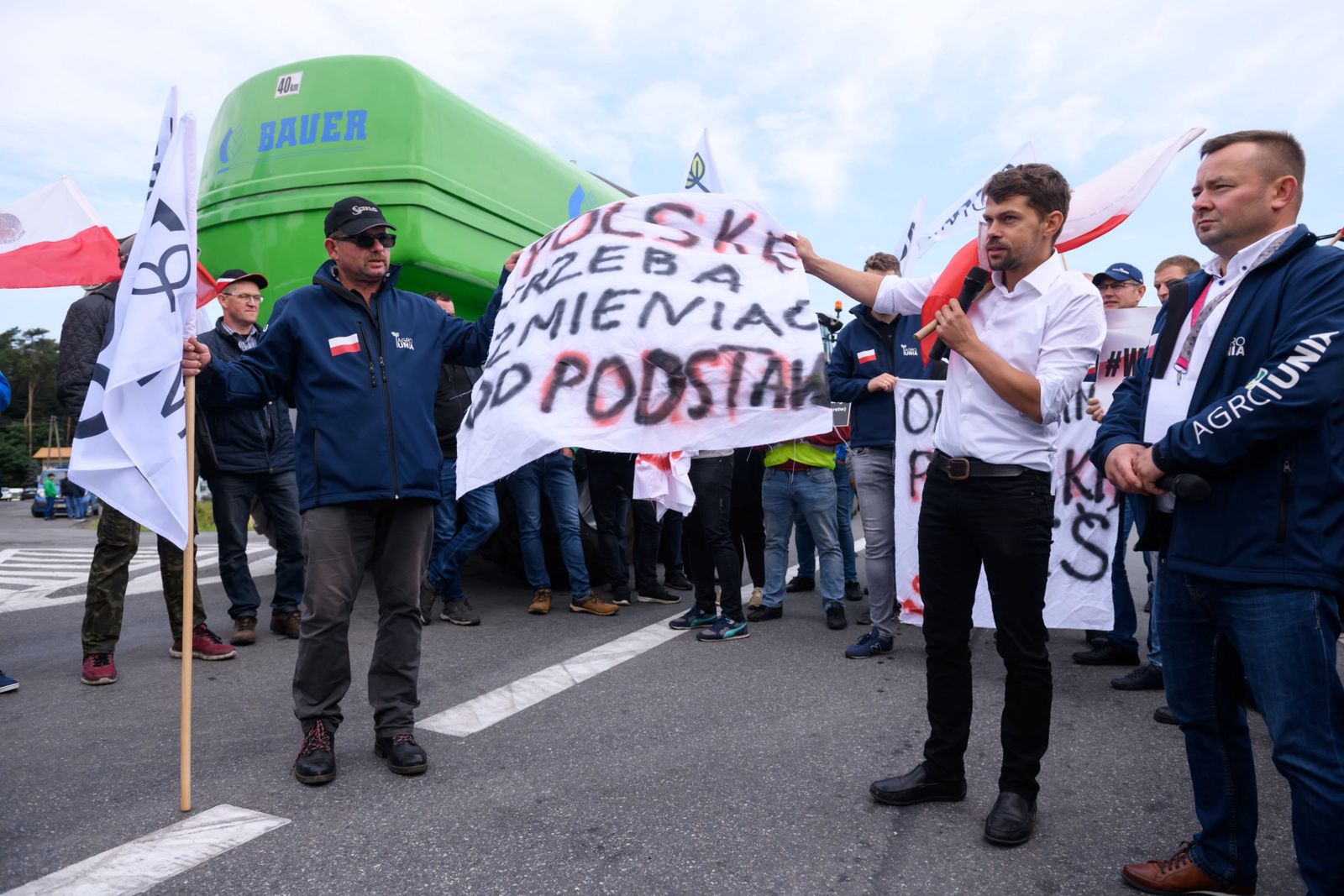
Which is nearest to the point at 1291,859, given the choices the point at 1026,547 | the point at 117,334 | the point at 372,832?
the point at 1026,547

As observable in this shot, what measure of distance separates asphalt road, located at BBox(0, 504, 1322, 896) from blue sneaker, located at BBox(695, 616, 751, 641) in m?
0.43

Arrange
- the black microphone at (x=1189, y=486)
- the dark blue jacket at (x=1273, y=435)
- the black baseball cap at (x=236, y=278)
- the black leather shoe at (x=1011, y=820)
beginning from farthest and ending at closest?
1. the black baseball cap at (x=236, y=278)
2. the black leather shoe at (x=1011, y=820)
3. the black microphone at (x=1189, y=486)
4. the dark blue jacket at (x=1273, y=435)

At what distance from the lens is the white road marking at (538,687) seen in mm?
3805

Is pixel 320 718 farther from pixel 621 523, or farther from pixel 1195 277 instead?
pixel 621 523

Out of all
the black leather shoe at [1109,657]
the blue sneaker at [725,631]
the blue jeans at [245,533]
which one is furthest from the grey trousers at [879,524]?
the blue jeans at [245,533]

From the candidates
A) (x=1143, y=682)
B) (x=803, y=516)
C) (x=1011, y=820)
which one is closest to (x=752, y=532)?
(x=803, y=516)

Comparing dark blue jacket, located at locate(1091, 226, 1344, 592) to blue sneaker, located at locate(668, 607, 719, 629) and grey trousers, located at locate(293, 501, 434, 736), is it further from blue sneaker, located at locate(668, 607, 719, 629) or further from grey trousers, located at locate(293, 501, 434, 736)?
blue sneaker, located at locate(668, 607, 719, 629)

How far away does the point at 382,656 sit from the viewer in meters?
3.50

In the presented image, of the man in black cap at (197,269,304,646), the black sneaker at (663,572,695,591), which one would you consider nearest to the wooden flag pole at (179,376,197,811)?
the man in black cap at (197,269,304,646)

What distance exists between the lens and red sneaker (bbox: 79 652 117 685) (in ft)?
14.5

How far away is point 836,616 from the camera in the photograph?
5.79 metres

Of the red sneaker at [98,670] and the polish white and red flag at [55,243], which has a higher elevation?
the polish white and red flag at [55,243]

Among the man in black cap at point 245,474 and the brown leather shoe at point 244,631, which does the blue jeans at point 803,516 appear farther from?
the brown leather shoe at point 244,631

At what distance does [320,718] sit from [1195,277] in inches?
121
